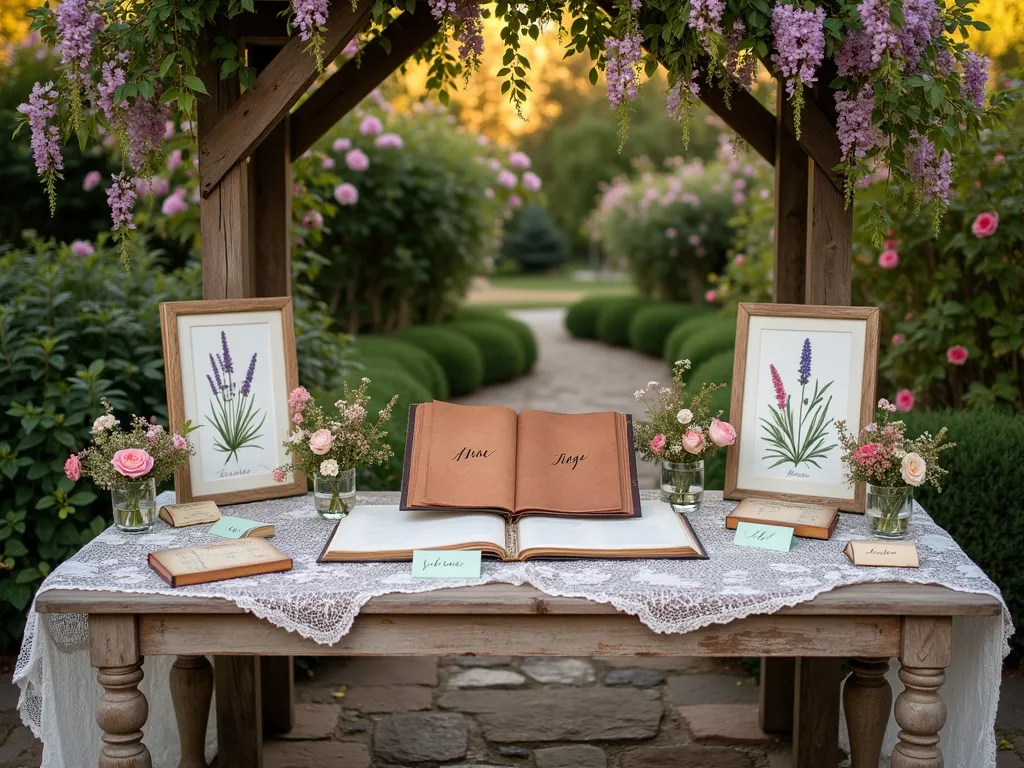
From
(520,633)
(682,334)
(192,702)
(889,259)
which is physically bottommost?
(192,702)

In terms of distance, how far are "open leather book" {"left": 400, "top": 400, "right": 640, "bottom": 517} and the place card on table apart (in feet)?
1.74

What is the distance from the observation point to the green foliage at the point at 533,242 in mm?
31641

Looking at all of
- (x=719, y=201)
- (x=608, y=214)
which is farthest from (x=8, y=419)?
(x=608, y=214)

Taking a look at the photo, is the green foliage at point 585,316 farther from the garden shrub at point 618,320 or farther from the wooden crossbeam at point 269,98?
the wooden crossbeam at point 269,98

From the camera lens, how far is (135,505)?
8.93 feet

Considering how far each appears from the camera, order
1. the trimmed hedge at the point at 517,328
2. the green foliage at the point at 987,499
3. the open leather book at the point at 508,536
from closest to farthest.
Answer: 1. the open leather book at the point at 508,536
2. the green foliage at the point at 987,499
3. the trimmed hedge at the point at 517,328

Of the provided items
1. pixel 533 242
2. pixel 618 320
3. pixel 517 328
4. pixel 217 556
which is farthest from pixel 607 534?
pixel 533 242

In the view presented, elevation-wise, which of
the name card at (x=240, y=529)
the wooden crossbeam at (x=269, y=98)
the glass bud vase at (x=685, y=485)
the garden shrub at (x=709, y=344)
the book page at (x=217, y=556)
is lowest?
the garden shrub at (x=709, y=344)

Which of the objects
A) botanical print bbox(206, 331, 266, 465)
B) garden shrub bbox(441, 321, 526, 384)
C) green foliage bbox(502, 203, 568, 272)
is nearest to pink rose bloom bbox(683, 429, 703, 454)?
botanical print bbox(206, 331, 266, 465)

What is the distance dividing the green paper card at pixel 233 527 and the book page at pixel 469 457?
0.44 meters

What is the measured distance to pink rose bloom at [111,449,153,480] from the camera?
2627mm

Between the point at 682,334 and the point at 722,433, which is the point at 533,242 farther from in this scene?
the point at 722,433

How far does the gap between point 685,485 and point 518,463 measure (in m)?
0.46

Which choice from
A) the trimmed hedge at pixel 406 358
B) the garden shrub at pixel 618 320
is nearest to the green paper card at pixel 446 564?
the trimmed hedge at pixel 406 358
